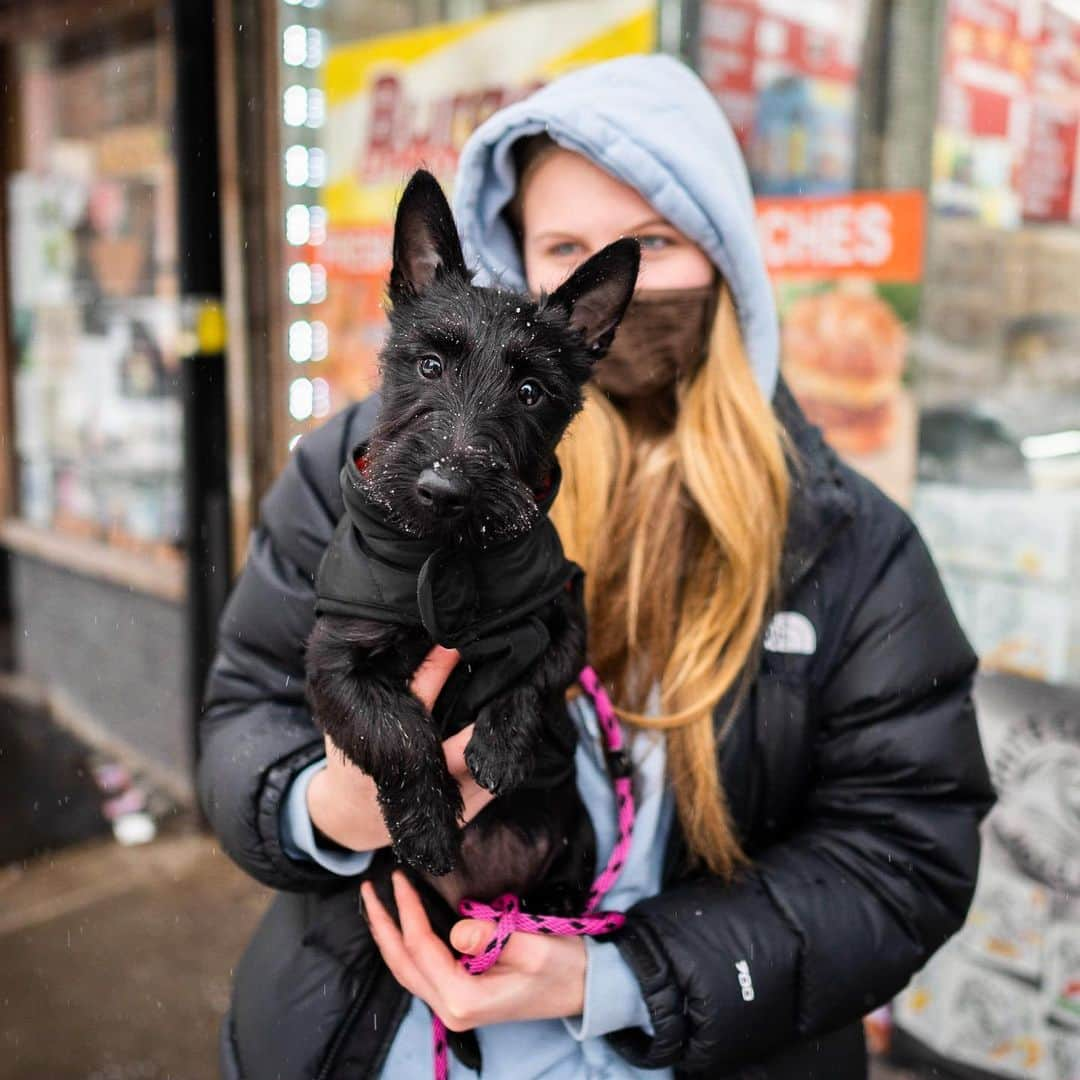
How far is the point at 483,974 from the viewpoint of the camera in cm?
152

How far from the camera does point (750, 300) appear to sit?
1852mm

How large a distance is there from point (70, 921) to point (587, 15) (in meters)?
4.08

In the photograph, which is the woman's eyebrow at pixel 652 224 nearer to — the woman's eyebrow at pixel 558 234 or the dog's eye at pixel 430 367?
the woman's eyebrow at pixel 558 234

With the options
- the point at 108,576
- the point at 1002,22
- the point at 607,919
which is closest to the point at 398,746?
the point at 607,919

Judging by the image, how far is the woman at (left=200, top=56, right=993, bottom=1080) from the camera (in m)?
1.59

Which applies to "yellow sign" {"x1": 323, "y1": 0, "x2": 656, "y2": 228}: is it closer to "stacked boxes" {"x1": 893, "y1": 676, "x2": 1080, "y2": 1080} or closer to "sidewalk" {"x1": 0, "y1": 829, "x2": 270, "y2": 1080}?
"stacked boxes" {"x1": 893, "y1": 676, "x2": 1080, "y2": 1080}

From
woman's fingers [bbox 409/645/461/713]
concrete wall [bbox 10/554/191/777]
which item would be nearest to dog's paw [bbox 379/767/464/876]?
woman's fingers [bbox 409/645/461/713]

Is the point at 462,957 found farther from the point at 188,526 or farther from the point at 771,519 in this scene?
the point at 188,526

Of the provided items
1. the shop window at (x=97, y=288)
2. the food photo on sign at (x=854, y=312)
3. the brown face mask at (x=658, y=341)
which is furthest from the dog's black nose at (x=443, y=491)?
the shop window at (x=97, y=288)

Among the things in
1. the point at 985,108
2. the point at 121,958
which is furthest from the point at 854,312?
the point at 121,958

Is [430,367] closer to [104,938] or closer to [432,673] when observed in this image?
[432,673]

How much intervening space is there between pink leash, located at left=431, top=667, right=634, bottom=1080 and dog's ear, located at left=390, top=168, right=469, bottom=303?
2.09ft

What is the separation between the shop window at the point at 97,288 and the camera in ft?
17.3

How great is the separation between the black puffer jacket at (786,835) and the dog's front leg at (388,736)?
32 cm
